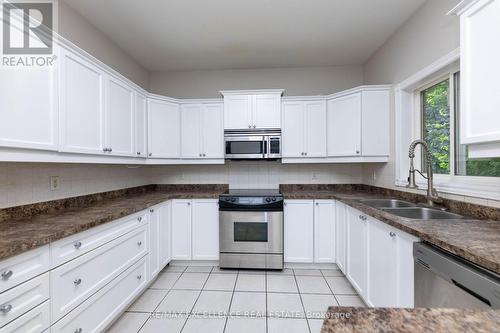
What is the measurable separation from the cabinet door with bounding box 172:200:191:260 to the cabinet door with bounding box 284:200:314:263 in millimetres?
1193

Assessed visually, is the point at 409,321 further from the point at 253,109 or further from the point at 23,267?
the point at 253,109

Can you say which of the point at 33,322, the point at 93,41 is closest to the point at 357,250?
the point at 33,322

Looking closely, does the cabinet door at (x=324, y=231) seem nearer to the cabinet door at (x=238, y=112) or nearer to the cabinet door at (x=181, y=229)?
the cabinet door at (x=238, y=112)

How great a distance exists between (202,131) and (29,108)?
1.86 m

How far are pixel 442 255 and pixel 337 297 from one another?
1334 millimetres

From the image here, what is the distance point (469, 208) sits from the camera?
1.57 metres

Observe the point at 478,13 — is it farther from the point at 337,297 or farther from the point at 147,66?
the point at 147,66

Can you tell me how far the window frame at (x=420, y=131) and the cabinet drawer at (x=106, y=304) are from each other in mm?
2661

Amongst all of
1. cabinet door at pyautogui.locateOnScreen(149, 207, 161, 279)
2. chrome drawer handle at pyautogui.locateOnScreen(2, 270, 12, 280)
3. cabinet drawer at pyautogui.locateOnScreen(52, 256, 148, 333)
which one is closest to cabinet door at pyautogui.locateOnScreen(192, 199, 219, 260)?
cabinet door at pyautogui.locateOnScreen(149, 207, 161, 279)

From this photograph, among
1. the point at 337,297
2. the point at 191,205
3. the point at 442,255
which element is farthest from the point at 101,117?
the point at 337,297

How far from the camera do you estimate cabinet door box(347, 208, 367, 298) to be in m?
1.96

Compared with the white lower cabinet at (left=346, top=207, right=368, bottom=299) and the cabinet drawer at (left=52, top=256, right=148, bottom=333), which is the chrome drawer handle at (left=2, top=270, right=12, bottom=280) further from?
the white lower cabinet at (left=346, top=207, right=368, bottom=299)

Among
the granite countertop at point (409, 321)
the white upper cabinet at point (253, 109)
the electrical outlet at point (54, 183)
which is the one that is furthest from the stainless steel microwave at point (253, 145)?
the granite countertop at point (409, 321)

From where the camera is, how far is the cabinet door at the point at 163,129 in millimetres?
2809
